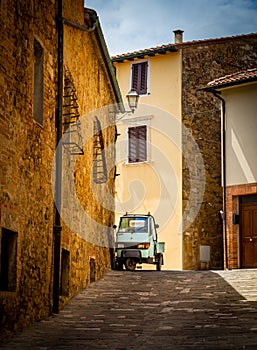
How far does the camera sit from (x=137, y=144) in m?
31.5

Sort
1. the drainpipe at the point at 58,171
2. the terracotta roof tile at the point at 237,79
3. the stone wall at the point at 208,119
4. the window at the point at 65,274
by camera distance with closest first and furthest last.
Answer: the drainpipe at the point at 58,171 < the window at the point at 65,274 < the terracotta roof tile at the point at 237,79 < the stone wall at the point at 208,119

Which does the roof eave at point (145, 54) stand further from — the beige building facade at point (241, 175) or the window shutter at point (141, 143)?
the beige building facade at point (241, 175)

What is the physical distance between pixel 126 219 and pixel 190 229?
521 centimetres

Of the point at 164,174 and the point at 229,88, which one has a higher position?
the point at 229,88

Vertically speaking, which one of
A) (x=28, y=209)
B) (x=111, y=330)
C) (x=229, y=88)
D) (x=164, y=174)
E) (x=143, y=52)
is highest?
(x=143, y=52)

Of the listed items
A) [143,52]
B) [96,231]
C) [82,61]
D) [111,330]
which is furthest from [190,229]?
[111,330]

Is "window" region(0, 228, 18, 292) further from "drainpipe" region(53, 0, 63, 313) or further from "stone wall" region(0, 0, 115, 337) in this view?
"drainpipe" region(53, 0, 63, 313)

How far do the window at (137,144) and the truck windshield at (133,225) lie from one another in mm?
6782

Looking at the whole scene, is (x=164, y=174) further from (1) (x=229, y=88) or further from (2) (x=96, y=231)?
(2) (x=96, y=231)

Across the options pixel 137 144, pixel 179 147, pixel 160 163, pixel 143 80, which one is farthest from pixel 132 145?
pixel 143 80

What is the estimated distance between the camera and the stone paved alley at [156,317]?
10.8 meters

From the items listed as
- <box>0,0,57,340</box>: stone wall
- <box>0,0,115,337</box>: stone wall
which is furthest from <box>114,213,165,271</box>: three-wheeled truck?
<box>0,0,57,340</box>: stone wall

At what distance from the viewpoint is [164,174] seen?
30.4 meters

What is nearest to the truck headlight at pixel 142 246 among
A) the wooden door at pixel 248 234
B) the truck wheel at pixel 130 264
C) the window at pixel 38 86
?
the truck wheel at pixel 130 264
